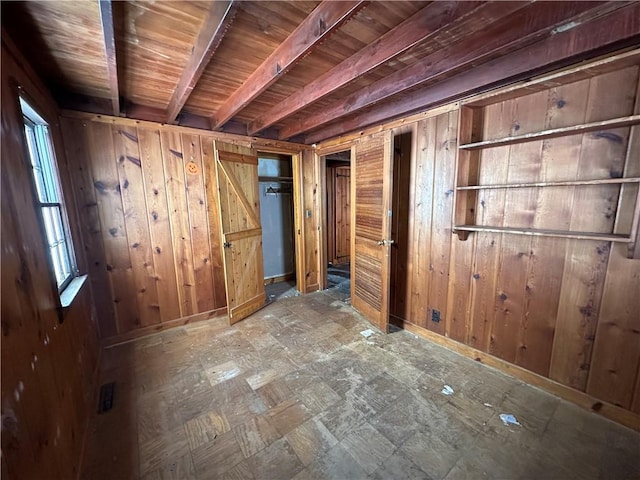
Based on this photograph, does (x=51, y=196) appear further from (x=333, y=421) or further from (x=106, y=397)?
(x=333, y=421)

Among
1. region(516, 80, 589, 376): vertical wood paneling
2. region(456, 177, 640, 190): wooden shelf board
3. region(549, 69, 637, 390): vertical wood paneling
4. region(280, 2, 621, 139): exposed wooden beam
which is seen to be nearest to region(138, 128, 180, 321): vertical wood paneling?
region(280, 2, 621, 139): exposed wooden beam

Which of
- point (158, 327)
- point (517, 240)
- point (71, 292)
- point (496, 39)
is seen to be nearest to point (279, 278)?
point (158, 327)

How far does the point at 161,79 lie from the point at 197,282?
199 cm

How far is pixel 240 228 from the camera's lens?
3.02 metres

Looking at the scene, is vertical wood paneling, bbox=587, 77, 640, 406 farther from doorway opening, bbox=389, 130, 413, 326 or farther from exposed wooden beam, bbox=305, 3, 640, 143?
doorway opening, bbox=389, 130, 413, 326

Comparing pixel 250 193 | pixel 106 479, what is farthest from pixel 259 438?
pixel 250 193

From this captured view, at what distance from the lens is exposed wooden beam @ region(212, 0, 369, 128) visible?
1124mm

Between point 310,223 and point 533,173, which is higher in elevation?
point 533,173

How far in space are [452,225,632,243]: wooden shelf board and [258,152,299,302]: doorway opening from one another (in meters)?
2.63

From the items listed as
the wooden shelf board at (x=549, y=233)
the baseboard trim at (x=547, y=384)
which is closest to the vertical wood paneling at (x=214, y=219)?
the baseboard trim at (x=547, y=384)

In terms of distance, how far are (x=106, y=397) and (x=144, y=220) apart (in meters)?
1.54

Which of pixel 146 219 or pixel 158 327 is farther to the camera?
pixel 158 327

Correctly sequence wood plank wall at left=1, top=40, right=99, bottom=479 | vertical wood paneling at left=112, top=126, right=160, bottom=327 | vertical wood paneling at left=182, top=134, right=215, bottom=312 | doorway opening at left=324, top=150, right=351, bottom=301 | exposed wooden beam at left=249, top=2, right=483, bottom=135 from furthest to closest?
doorway opening at left=324, top=150, right=351, bottom=301, vertical wood paneling at left=182, top=134, right=215, bottom=312, vertical wood paneling at left=112, top=126, right=160, bottom=327, exposed wooden beam at left=249, top=2, right=483, bottom=135, wood plank wall at left=1, top=40, right=99, bottom=479

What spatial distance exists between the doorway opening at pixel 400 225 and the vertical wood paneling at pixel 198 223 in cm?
207
